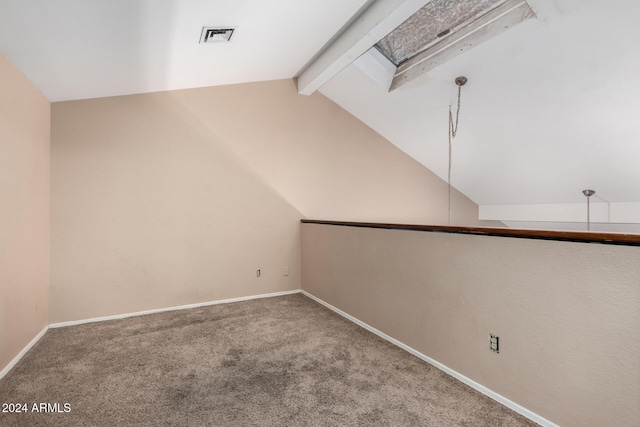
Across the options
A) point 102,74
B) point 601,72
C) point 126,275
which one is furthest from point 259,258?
point 601,72

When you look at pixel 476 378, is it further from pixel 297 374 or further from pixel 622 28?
pixel 622 28

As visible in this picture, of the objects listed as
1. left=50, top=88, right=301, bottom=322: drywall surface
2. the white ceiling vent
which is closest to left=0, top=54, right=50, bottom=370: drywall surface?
left=50, top=88, right=301, bottom=322: drywall surface

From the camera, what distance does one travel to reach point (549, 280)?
5.47 ft

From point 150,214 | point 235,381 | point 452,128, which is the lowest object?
point 235,381

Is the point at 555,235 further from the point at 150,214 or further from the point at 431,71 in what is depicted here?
the point at 150,214

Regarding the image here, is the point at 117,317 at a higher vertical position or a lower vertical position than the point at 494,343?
lower

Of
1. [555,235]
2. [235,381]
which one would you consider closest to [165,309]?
[235,381]

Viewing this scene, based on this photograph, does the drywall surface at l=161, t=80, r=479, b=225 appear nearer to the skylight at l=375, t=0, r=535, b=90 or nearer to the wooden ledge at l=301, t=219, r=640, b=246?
the skylight at l=375, t=0, r=535, b=90

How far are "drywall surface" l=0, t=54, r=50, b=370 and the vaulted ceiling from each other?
244mm

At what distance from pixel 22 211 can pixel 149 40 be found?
1.59m

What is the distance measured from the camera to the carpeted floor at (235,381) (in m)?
1.79

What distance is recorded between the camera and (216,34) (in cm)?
262

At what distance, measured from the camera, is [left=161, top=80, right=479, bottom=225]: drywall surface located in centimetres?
398

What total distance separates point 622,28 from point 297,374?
3.09 metres
